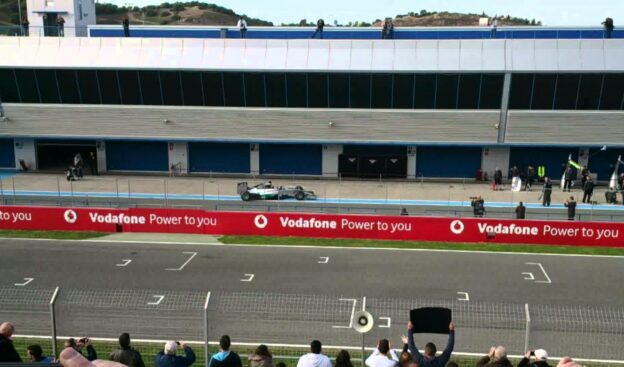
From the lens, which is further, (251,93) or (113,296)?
(251,93)

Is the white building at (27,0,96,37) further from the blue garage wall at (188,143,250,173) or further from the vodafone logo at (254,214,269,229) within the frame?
the vodafone logo at (254,214,269,229)

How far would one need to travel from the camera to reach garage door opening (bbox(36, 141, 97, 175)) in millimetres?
40719

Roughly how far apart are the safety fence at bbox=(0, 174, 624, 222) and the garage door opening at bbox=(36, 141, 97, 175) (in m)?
2.72

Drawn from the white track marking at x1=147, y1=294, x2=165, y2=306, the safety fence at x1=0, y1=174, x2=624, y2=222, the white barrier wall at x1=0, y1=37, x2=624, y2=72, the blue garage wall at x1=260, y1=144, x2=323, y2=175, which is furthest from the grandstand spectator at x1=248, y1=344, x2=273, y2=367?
the blue garage wall at x1=260, y1=144, x2=323, y2=175

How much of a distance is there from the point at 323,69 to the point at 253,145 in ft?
24.4

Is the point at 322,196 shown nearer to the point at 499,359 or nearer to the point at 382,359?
the point at 382,359

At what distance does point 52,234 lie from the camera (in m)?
24.3

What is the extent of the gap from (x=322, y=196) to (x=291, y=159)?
23.2 feet

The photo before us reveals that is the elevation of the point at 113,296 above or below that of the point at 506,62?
below

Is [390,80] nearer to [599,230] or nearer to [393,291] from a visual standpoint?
[599,230]

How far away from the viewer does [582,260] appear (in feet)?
69.3

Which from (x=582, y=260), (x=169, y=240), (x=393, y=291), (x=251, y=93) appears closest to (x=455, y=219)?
(x=582, y=260)

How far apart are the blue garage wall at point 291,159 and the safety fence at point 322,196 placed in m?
0.89

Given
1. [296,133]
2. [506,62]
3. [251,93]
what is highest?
[506,62]
